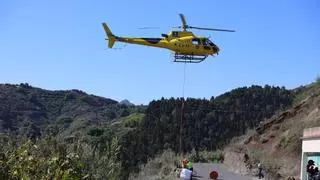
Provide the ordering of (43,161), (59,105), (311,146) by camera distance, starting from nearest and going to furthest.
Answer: (43,161) → (311,146) → (59,105)

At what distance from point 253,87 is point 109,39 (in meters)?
63.0

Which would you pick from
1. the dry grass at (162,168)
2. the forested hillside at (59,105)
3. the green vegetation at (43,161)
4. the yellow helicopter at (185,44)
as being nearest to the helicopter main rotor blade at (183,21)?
the yellow helicopter at (185,44)

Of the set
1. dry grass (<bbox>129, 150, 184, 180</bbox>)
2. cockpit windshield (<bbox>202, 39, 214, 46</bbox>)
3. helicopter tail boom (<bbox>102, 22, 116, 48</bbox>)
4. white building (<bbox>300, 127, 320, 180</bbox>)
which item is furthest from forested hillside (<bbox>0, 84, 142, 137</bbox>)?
white building (<bbox>300, 127, 320, 180</bbox>)

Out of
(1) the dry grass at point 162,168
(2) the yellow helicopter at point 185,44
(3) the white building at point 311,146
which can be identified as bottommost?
(1) the dry grass at point 162,168

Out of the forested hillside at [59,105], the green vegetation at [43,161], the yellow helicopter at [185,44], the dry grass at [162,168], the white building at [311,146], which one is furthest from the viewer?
the forested hillside at [59,105]

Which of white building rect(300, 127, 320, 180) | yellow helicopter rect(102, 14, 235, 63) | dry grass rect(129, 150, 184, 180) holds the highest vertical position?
yellow helicopter rect(102, 14, 235, 63)

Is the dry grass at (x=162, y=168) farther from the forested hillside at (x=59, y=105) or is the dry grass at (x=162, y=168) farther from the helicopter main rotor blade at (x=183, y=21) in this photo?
the forested hillside at (x=59, y=105)

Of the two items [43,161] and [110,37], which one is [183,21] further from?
[43,161]

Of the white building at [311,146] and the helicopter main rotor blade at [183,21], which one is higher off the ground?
the helicopter main rotor blade at [183,21]

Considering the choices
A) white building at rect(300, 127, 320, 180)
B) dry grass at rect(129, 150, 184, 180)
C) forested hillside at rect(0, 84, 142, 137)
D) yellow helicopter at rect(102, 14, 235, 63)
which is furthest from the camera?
forested hillside at rect(0, 84, 142, 137)

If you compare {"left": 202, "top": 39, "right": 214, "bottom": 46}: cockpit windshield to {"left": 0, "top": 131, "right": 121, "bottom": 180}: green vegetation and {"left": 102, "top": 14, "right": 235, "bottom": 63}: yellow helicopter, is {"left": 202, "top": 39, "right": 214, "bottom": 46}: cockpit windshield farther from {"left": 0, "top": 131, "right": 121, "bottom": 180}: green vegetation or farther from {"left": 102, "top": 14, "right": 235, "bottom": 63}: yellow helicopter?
{"left": 0, "top": 131, "right": 121, "bottom": 180}: green vegetation

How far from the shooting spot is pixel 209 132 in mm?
89250

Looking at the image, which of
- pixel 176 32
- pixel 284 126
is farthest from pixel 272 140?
pixel 176 32

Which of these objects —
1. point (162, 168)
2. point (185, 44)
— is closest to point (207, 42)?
point (185, 44)
